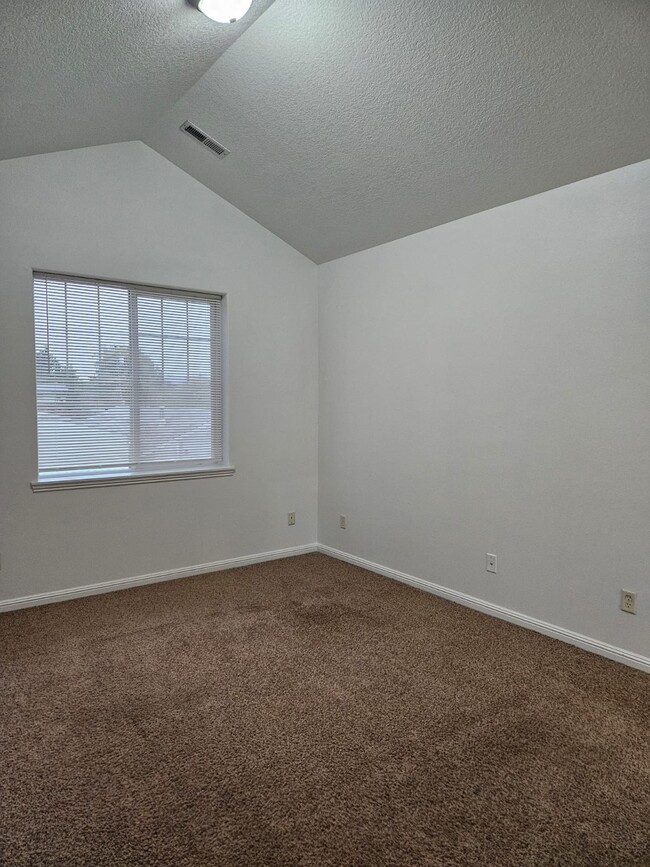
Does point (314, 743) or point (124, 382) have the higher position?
point (124, 382)

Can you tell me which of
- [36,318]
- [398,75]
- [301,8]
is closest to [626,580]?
[398,75]

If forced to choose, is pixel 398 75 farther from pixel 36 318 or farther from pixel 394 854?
pixel 394 854

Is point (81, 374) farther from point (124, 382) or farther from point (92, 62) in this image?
point (92, 62)

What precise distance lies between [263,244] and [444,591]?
3.02 metres

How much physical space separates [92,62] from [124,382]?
6.37ft

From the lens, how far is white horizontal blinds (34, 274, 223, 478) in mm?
3480

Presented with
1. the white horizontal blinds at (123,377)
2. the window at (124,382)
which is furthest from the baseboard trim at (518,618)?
the white horizontal blinds at (123,377)

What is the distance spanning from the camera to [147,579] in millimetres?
3826

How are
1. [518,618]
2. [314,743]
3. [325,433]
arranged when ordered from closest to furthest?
[314,743] → [518,618] → [325,433]

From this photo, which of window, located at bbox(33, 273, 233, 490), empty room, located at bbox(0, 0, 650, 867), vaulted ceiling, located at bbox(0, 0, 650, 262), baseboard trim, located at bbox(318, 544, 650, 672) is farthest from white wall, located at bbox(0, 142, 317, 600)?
baseboard trim, located at bbox(318, 544, 650, 672)

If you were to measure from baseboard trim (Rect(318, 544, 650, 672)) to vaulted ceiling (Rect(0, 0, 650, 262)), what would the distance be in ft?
8.00

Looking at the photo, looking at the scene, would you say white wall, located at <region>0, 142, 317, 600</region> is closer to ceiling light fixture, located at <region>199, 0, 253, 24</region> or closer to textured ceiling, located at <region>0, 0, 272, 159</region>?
textured ceiling, located at <region>0, 0, 272, 159</region>

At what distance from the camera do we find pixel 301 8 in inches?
91.5

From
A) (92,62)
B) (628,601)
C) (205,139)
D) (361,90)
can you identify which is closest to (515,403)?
(628,601)
